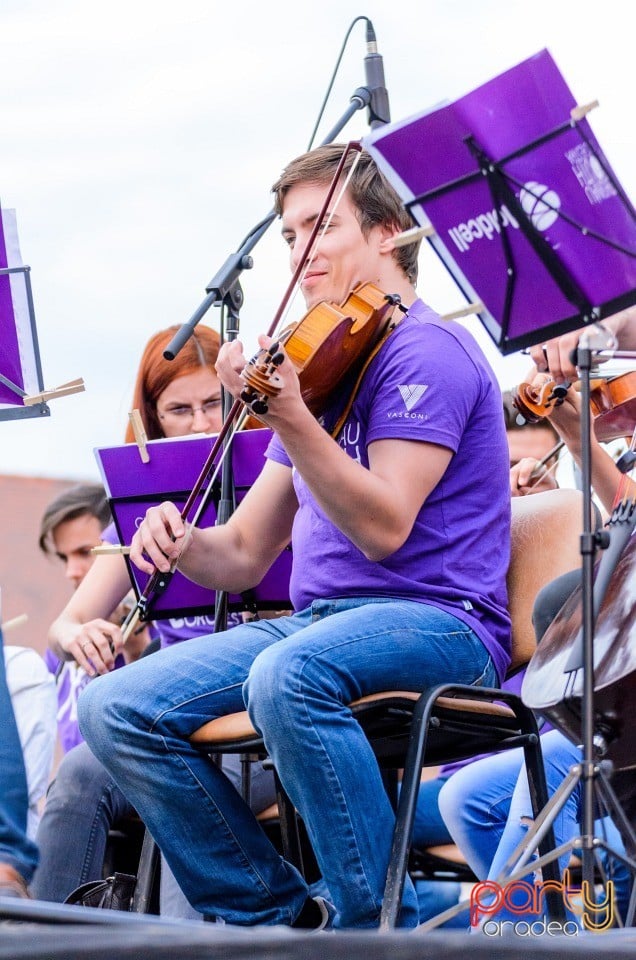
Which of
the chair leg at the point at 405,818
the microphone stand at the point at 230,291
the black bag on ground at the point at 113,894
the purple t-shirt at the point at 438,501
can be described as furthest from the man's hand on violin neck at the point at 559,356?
the black bag on ground at the point at 113,894

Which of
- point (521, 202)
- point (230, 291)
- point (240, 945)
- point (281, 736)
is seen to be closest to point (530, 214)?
point (521, 202)

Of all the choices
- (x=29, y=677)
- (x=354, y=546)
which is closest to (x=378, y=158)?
(x=354, y=546)

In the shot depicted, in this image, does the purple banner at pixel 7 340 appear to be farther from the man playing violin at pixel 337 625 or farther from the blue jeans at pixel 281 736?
the blue jeans at pixel 281 736

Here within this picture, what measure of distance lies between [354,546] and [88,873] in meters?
0.95

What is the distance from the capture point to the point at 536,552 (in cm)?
206

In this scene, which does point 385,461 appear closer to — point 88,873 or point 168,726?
point 168,726

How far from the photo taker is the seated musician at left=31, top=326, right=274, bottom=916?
7.81ft

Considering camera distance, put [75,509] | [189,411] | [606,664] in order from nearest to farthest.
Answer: [606,664], [189,411], [75,509]

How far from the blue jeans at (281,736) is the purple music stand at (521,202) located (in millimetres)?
462

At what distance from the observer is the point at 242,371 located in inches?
68.1

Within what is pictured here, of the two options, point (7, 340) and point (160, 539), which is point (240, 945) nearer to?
point (160, 539)

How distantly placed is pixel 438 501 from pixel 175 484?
0.55 meters

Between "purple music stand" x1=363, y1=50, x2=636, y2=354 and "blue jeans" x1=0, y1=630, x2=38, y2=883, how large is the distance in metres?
0.89

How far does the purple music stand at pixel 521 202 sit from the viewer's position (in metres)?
1.55
